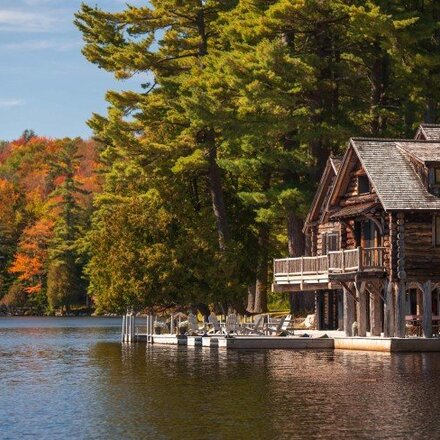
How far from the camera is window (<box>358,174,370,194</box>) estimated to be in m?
57.0

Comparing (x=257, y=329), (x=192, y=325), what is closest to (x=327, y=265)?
(x=257, y=329)

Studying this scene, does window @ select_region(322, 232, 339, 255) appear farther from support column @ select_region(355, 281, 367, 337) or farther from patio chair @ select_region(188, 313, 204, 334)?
patio chair @ select_region(188, 313, 204, 334)

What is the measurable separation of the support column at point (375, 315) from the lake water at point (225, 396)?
386 centimetres

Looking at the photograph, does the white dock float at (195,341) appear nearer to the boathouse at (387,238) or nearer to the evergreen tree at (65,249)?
the boathouse at (387,238)

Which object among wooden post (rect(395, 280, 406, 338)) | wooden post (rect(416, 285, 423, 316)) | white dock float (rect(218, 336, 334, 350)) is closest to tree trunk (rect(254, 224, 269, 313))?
white dock float (rect(218, 336, 334, 350))

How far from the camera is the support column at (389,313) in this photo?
52916 millimetres

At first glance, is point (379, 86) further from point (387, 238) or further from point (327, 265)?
point (387, 238)

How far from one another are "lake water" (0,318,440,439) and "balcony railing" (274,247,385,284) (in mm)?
4710

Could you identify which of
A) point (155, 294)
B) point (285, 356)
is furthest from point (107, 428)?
point (155, 294)

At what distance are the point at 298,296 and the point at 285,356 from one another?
74.4 ft

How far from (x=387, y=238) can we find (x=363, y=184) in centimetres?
395

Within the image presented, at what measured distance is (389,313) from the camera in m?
53.3

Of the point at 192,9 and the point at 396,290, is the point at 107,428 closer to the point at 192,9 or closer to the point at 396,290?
the point at 396,290

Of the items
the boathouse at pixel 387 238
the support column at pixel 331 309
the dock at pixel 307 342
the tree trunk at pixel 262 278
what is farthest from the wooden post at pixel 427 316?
the tree trunk at pixel 262 278
